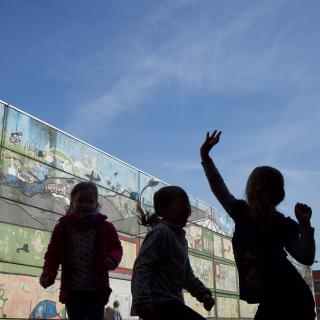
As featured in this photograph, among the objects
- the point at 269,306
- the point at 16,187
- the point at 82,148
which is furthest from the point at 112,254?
the point at 82,148

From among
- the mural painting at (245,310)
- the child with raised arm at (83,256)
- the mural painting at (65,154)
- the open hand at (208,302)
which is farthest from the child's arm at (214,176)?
the mural painting at (245,310)

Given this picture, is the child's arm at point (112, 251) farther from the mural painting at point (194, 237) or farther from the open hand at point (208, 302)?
the mural painting at point (194, 237)

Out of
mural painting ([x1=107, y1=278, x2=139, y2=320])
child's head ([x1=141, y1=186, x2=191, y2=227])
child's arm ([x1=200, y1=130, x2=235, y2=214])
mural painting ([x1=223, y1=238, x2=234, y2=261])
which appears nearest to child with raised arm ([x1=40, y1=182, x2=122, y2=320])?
child's head ([x1=141, y1=186, x2=191, y2=227])

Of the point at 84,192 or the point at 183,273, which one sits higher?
the point at 84,192

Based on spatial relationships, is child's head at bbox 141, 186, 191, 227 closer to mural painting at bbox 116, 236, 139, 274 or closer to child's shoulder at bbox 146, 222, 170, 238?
child's shoulder at bbox 146, 222, 170, 238

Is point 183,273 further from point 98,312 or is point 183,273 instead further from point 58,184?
point 58,184

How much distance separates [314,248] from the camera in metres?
2.22

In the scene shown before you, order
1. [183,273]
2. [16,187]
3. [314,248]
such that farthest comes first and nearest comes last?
[16,187] → [183,273] → [314,248]

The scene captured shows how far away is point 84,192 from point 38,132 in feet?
44.0

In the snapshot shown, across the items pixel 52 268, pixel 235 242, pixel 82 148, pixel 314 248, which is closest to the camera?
pixel 314 248

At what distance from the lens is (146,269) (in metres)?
2.62

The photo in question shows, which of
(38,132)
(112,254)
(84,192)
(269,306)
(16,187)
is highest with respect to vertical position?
(38,132)

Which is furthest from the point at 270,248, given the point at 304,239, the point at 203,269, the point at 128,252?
the point at 203,269

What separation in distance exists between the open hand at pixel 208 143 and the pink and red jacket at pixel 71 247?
3.81 feet
